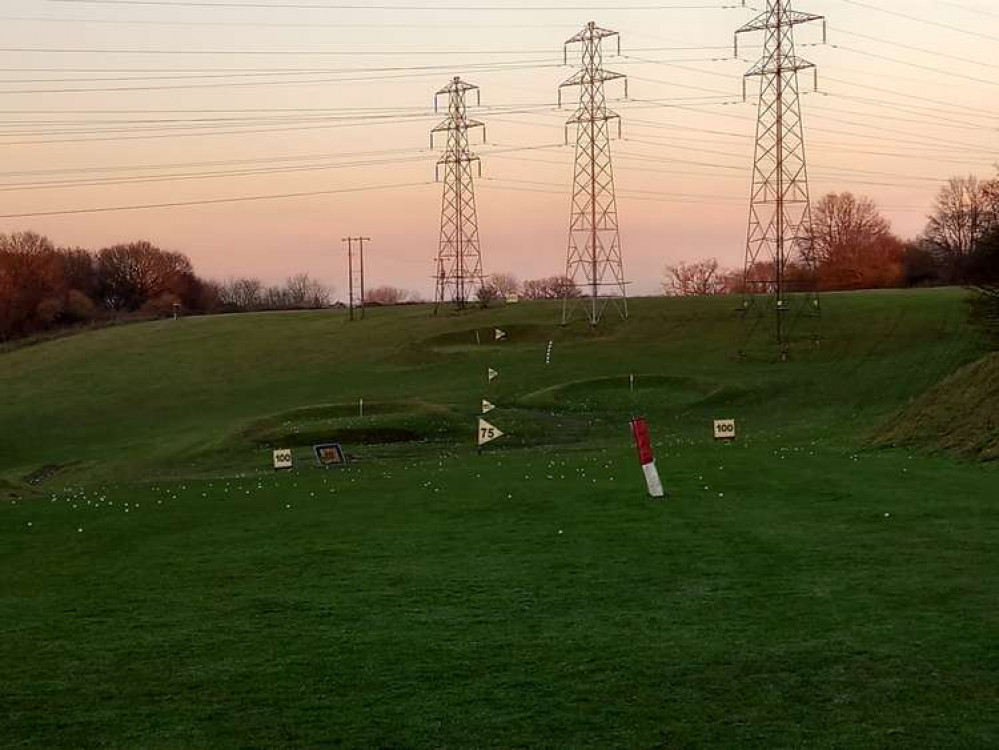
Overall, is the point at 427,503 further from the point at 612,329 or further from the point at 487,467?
the point at 612,329

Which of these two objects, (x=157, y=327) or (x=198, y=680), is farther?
(x=157, y=327)

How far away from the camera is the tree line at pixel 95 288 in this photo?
427 feet

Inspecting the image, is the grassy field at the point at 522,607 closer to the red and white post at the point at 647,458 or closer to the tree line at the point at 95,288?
the red and white post at the point at 647,458

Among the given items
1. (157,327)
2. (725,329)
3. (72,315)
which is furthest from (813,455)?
(72,315)

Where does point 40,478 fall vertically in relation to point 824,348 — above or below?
below

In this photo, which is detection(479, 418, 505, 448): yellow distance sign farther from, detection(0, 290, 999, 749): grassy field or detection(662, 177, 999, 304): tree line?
detection(662, 177, 999, 304): tree line

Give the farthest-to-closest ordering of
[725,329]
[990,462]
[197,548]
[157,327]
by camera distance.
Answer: [157,327] < [725,329] < [990,462] < [197,548]

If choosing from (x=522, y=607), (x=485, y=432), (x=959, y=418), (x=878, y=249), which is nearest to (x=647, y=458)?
(x=522, y=607)

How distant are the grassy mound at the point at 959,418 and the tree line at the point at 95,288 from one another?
330ft


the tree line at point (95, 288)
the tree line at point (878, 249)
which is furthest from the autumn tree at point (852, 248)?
the tree line at point (95, 288)

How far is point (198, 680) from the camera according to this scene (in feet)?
22.4

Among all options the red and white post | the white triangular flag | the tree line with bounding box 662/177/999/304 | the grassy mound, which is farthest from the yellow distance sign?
the tree line with bounding box 662/177/999/304

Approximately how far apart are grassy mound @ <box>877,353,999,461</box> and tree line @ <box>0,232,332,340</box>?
330 feet

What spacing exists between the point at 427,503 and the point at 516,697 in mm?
10302
